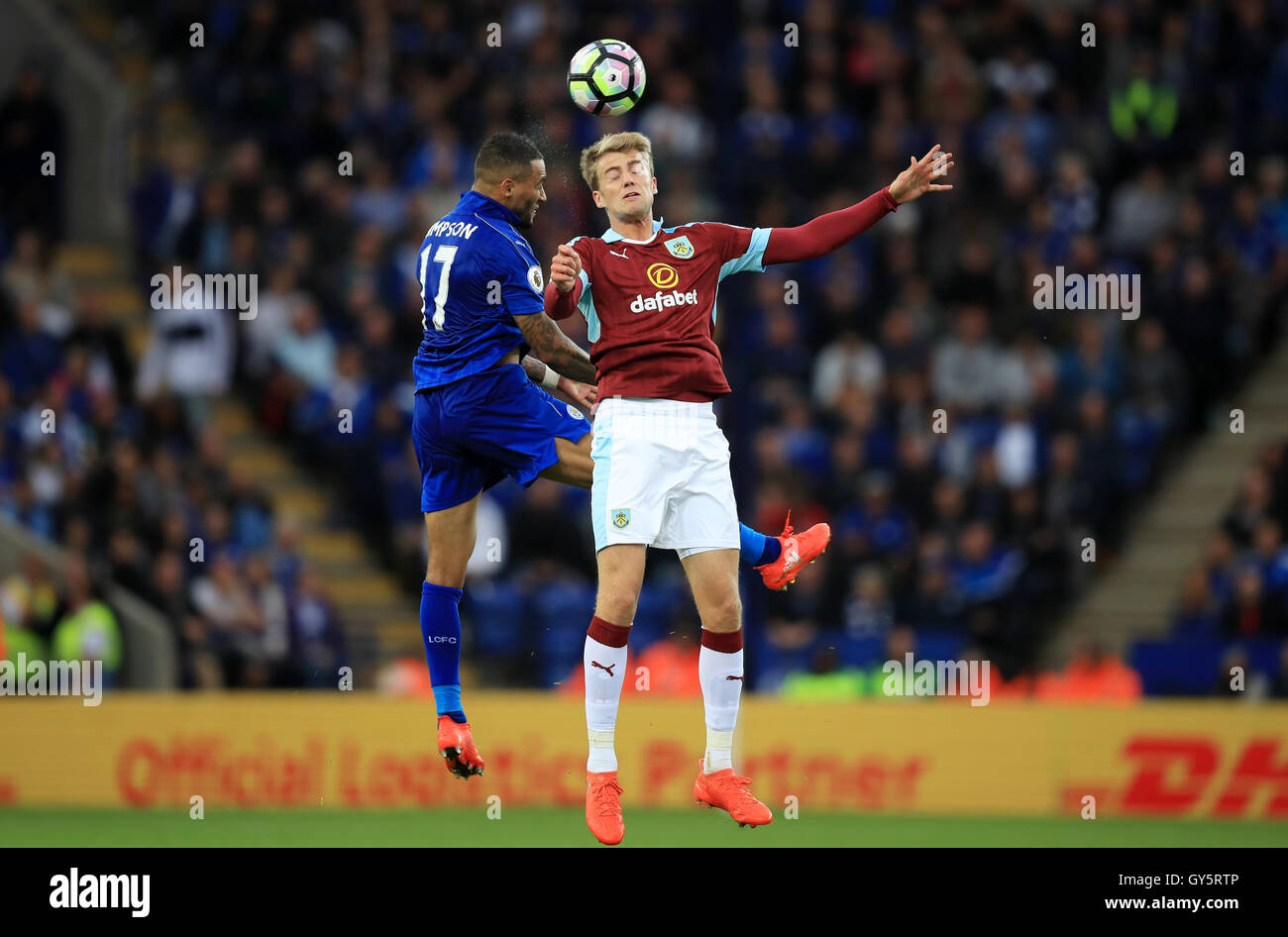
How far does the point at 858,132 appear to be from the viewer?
17.4m

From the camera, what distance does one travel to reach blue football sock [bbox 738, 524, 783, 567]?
30.4 feet

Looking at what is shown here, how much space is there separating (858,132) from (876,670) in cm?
521

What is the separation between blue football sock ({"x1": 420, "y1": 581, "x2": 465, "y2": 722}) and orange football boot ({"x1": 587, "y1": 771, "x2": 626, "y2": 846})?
1092mm

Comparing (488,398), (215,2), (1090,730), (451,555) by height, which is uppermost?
(215,2)

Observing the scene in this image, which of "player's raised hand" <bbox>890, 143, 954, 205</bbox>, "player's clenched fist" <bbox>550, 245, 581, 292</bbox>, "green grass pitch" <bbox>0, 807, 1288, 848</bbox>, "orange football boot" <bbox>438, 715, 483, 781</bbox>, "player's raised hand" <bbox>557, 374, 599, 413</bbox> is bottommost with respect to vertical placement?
"green grass pitch" <bbox>0, 807, 1288, 848</bbox>

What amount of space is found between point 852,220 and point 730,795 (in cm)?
264

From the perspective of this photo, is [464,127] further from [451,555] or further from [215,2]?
[451,555]

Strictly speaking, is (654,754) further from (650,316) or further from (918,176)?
(918,176)

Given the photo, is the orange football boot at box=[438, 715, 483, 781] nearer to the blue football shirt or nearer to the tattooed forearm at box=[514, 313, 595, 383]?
the blue football shirt

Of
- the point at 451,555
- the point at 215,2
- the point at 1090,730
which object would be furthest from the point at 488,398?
the point at 215,2
